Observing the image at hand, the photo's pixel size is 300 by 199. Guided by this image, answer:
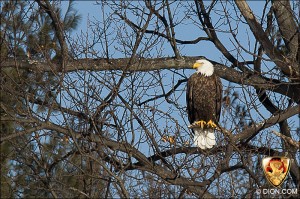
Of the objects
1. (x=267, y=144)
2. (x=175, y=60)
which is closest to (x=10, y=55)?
(x=175, y=60)

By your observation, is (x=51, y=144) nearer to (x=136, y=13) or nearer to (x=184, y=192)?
(x=136, y=13)

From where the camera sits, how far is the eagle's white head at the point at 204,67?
9789 mm

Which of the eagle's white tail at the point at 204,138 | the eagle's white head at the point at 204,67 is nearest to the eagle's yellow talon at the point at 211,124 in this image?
the eagle's white tail at the point at 204,138

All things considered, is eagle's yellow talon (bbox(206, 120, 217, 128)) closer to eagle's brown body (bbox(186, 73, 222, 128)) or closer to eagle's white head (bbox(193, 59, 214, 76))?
eagle's brown body (bbox(186, 73, 222, 128))

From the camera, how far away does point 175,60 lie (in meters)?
10.2

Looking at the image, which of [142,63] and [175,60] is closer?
[142,63]

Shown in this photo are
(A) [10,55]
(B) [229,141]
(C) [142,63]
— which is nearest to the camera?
(B) [229,141]

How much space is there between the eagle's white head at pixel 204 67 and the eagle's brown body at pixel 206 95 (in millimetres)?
40

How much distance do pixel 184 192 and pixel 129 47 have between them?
1.51 metres

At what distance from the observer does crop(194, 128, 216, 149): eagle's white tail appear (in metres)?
8.36

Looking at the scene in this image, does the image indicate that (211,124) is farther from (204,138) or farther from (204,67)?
(204,67)

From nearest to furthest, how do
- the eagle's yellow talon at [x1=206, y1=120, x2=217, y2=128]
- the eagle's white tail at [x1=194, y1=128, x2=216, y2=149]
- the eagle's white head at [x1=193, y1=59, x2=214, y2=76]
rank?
the eagle's white tail at [x1=194, y1=128, x2=216, y2=149] → the eagle's yellow talon at [x1=206, y1=120, x2=217, y2=128] → the eagle's white head at [x1=193, y1=59, x2=214, y2=76]

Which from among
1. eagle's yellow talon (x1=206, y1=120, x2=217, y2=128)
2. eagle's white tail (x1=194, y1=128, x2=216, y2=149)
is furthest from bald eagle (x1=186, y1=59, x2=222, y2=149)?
eagle's white tail (x1=194, y1=128, x2=216, y2=149)

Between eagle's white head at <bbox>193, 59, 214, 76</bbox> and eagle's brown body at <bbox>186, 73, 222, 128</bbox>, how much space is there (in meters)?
0.04
